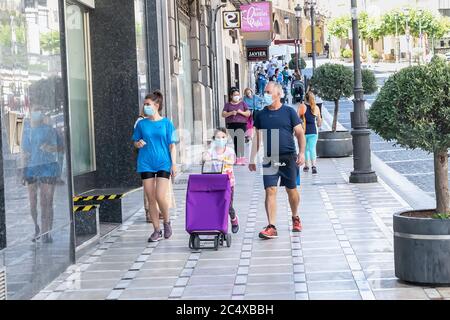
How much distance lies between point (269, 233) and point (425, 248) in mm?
3731

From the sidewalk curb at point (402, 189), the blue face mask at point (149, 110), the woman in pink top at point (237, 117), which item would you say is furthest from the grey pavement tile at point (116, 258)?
the woman in pink top at point (237, 117)

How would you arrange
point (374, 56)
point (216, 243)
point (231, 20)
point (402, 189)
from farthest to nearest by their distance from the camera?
point (374, 56) → point (231, 20) → point (402, 189) → point (216, 243)

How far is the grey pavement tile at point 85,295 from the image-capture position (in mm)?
8727

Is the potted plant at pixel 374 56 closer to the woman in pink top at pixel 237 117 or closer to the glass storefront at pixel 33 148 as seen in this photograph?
the woman in pink top at pixel 237 117

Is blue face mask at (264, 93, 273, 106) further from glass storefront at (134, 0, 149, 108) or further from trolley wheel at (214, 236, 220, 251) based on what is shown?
glass storefront at (134, 0, 149, 108)

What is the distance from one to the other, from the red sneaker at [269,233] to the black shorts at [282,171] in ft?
1.53

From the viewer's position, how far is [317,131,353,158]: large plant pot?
24.5 meters

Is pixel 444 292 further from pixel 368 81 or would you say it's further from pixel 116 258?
pixel 368 81

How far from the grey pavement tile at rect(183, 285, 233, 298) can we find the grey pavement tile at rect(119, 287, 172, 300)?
166mm

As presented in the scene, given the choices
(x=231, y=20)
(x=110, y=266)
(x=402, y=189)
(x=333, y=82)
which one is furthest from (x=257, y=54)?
(x=110, y=266)

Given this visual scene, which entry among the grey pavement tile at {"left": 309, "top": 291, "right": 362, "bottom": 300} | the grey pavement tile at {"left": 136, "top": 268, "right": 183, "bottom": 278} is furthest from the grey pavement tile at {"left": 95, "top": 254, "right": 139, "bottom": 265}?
the grey pavement tile at {"left": 309, "top": 291, "right": 362, "bottom": 300}

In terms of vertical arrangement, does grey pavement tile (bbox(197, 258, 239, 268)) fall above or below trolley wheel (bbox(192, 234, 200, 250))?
below

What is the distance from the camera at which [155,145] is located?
39.1ft
